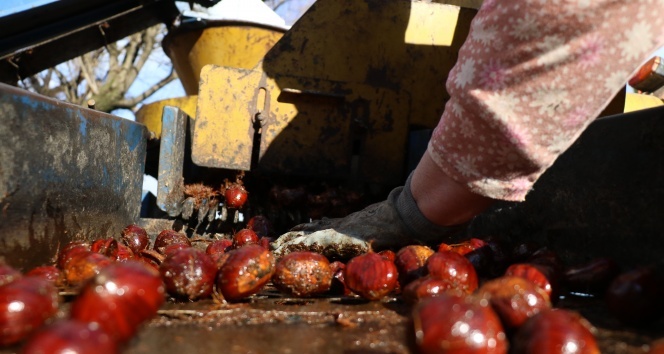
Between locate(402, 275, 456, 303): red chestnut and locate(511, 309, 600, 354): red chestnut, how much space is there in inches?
16.2

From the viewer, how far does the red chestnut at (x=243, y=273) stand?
1801 mm

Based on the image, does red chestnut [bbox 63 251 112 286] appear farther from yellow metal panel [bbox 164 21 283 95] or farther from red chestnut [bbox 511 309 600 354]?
yellow metal panel [bbox 164 21 283 95]

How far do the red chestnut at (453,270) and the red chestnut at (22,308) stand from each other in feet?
3.78

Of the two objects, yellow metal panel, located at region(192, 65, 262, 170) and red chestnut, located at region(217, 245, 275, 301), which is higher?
yellow metal panel, located at region(192, 65, 262, 170)

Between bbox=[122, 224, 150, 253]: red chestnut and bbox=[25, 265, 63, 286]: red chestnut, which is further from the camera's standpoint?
bbox=[122, 224, 150, 253]: red chestnut

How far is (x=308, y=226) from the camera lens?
298 centimetres

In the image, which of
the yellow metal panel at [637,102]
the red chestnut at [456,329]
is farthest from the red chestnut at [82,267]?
the yellow metal panel at [637,102]

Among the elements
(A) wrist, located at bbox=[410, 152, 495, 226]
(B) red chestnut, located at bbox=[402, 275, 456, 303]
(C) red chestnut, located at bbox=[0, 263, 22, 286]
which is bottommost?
(C) red chestnut, located at bbox=[0, 263, 22, 286]

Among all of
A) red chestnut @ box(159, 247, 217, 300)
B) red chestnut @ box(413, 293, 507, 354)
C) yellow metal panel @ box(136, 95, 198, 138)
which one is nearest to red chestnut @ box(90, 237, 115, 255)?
red chestnut @ box(159, 247, 217, 300)

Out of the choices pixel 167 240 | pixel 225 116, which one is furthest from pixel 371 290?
pixel 225 116

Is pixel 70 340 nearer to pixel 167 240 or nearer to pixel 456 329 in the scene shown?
pixel 456 329

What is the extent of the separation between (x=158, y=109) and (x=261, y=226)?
1845 millimetres

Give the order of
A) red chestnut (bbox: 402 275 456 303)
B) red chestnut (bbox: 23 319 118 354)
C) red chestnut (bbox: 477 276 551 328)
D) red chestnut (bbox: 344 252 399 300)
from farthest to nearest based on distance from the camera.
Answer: red chestnut (bbox: 344 252 399 300)
red chestnut (bbox: 402 275 456 303)
red chestnut (bbox: 477 276 551 328)
red chestnut (bbox: 23 319 118 354)

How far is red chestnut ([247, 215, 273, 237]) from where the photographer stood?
3291 mm
